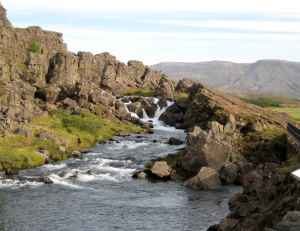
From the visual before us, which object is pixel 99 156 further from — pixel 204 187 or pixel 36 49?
pixel 36 49

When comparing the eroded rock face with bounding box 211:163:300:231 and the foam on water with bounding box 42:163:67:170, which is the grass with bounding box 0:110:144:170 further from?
the eroded rock face with bounding box 211:163:300:231

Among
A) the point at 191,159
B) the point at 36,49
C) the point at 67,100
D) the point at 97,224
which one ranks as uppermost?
the point at 36,49

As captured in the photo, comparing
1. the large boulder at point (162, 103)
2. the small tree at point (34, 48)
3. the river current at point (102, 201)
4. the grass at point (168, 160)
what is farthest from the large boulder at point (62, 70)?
the grass at point (168, 160)

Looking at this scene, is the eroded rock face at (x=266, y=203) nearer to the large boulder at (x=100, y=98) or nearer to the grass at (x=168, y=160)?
the grass at (x=168, y=160)

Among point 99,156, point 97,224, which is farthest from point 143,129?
point 97,224

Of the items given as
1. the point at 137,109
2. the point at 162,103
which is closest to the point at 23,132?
the point at 137,109

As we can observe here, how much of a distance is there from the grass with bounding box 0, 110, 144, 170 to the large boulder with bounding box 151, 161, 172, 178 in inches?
589

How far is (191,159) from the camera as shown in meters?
36.4

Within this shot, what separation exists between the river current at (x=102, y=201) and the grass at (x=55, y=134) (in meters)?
2.74

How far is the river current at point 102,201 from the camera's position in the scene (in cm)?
2266

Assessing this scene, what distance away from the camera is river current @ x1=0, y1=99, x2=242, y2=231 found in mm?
22656

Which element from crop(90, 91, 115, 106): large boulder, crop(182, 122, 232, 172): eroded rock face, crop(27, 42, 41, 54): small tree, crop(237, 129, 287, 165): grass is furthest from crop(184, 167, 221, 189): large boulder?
crop(27, 42, 41, 54): small tree

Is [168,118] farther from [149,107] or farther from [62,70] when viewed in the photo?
[62,70]

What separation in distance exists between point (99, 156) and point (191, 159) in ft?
50.2
